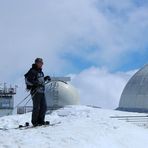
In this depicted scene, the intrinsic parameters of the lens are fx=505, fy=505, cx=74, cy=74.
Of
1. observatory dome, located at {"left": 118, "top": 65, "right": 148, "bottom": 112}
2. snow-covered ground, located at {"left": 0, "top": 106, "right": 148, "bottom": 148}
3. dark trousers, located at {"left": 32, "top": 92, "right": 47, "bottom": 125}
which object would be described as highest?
observatory dome, located at {"left": 118, "top": 65, "right": 148, "bottom": 112}

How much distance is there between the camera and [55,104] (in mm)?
51594

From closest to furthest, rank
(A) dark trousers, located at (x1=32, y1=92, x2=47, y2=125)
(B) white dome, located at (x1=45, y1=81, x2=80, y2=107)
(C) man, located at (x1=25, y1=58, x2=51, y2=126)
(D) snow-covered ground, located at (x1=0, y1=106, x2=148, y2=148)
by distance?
1. (D) snow-covered ground, located at (x1=0, y1=106, x2=148, y2=148)
2. (C) man, located at (x1=25, y1=58, x2=51, y2=126)
3. (A) dark trousers, located at (x1=32, y1=92, x2=47, y2=125)
4. (B) white dome, located at (x1=45, y1=81, x2=80, y2=107)

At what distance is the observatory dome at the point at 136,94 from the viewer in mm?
43469

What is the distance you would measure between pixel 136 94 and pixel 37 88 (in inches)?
1256

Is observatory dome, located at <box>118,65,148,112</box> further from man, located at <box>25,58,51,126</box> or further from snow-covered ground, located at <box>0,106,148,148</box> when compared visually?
man, located at <box>25,58,51,126</box>

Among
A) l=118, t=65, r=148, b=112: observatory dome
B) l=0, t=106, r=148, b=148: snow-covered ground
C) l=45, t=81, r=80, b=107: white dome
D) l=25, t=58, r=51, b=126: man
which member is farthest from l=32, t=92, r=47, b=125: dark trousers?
l=45, t=81, r=80, b=107: white dome

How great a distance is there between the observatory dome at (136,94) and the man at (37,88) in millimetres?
29715

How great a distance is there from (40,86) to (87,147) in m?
2.84

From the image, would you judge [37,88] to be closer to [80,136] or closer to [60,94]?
[80,136]

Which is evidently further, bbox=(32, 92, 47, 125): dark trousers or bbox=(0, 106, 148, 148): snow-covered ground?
bbox=(32, 92, 47, 125): dark trousers

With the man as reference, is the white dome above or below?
above

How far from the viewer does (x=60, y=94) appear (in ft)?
176

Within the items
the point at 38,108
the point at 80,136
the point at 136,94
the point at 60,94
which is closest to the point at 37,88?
the point at 38,108

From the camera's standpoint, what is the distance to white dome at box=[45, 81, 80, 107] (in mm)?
51969
